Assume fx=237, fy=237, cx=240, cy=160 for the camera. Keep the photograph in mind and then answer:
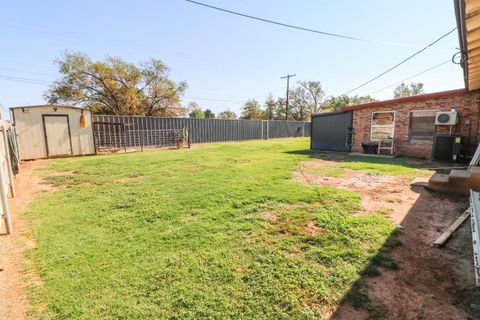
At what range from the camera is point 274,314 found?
1731mm

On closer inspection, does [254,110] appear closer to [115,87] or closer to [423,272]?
[115,87]

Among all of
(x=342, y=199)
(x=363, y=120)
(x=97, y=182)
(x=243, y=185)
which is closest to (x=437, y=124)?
(x=363, y=120)

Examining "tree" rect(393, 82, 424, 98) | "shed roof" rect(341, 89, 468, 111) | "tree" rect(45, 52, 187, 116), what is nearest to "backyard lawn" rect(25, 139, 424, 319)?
"shed roof" rect(341, 89, 468, 111)

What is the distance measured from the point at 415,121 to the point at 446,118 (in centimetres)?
106

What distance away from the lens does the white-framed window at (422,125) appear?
8500 millimetres

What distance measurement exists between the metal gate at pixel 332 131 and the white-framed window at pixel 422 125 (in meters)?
2.39

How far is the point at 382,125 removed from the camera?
32.1 feet

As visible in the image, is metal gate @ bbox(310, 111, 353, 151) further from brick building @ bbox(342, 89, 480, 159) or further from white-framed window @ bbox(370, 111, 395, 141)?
white-framed window @ bbox(370, 111, 395, 141)

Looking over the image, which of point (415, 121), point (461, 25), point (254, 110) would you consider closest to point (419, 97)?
point (415, 121)

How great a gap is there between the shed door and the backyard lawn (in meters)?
7.51

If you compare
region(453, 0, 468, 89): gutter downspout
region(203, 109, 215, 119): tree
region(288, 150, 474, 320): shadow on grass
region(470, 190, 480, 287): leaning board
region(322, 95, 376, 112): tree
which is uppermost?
region(322, 95, 376, 112): tree

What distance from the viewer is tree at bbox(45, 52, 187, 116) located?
69.2 ft

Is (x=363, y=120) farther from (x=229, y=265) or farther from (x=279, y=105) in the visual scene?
(x=279, y=105)

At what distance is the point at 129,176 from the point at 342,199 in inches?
209
